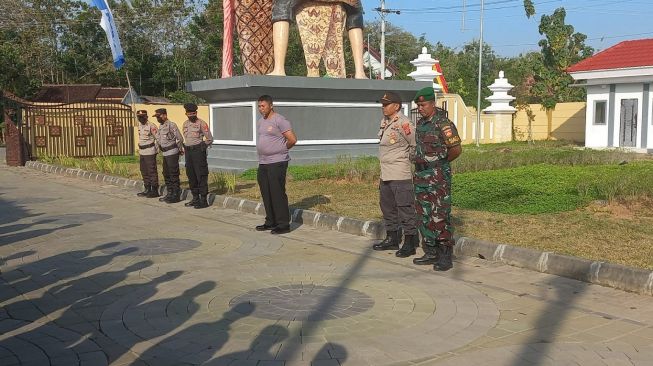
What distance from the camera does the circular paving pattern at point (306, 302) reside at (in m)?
4.77

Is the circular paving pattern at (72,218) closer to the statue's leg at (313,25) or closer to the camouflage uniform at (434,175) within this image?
the camouflage uniform at (434,175)

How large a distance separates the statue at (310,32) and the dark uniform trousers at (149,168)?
481cm

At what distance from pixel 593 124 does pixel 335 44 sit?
14244mm

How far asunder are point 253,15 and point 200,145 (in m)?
7.25

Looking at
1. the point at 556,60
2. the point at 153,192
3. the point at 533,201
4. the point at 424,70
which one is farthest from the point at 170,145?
the point at 556,60

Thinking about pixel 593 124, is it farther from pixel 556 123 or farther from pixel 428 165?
pixel 428 165

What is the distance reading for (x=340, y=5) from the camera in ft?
52.9

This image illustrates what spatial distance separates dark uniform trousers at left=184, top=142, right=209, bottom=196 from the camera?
10312mm

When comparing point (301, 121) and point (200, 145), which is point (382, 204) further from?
point (301, 121)

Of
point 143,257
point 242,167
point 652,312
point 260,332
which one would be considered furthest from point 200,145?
point 652,312

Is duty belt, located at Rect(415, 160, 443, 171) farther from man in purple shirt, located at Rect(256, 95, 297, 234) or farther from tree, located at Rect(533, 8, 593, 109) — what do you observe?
tree, located at Rect(533, 8, 593, 109)

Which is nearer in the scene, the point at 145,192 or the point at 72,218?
the point at 72,218

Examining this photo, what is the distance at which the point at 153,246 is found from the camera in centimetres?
740

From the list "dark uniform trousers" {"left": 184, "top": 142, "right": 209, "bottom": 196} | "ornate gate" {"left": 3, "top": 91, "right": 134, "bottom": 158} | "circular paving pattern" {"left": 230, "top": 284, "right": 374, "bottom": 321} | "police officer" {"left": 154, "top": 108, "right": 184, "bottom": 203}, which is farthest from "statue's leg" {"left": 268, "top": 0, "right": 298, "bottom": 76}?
"circular paving pattern" {"left": 230, "top": 284, "right": 374, "bottom": 321}
